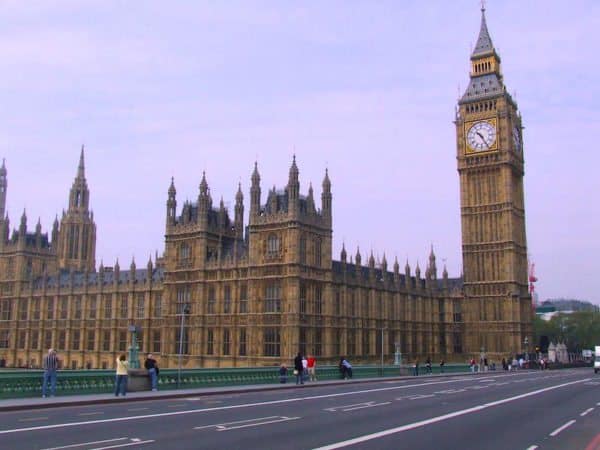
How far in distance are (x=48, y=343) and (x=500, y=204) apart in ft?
222

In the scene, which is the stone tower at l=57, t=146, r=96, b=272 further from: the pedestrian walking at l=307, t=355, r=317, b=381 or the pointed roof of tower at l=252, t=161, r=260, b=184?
the pedestrian walking at l=307, t=355, r=317, b=381

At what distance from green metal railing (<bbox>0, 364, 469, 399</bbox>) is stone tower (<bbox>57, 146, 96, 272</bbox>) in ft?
264

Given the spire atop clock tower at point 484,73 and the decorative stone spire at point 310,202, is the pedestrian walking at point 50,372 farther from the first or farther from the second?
the spire atop clock tower at point 484,73

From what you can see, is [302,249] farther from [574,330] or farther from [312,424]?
[574,330]

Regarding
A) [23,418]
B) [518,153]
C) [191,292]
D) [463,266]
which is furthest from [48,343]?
[23,418]

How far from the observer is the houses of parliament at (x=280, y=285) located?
66500 millimetres

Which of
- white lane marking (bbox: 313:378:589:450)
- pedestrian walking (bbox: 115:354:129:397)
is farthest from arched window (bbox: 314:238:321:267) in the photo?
pedestrian walking (bbox: 115:354:129:397)

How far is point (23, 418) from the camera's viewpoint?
2106cm

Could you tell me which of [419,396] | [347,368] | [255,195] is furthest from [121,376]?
[255,195]

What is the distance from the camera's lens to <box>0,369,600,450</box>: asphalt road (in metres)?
16.2

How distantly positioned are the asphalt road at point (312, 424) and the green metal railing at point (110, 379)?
11.3 ft

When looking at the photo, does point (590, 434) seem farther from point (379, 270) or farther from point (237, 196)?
point (379, 270)

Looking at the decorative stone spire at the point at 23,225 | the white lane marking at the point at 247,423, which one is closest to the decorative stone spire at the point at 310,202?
the white lane marking at the point at 247,423

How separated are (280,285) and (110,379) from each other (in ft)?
114
